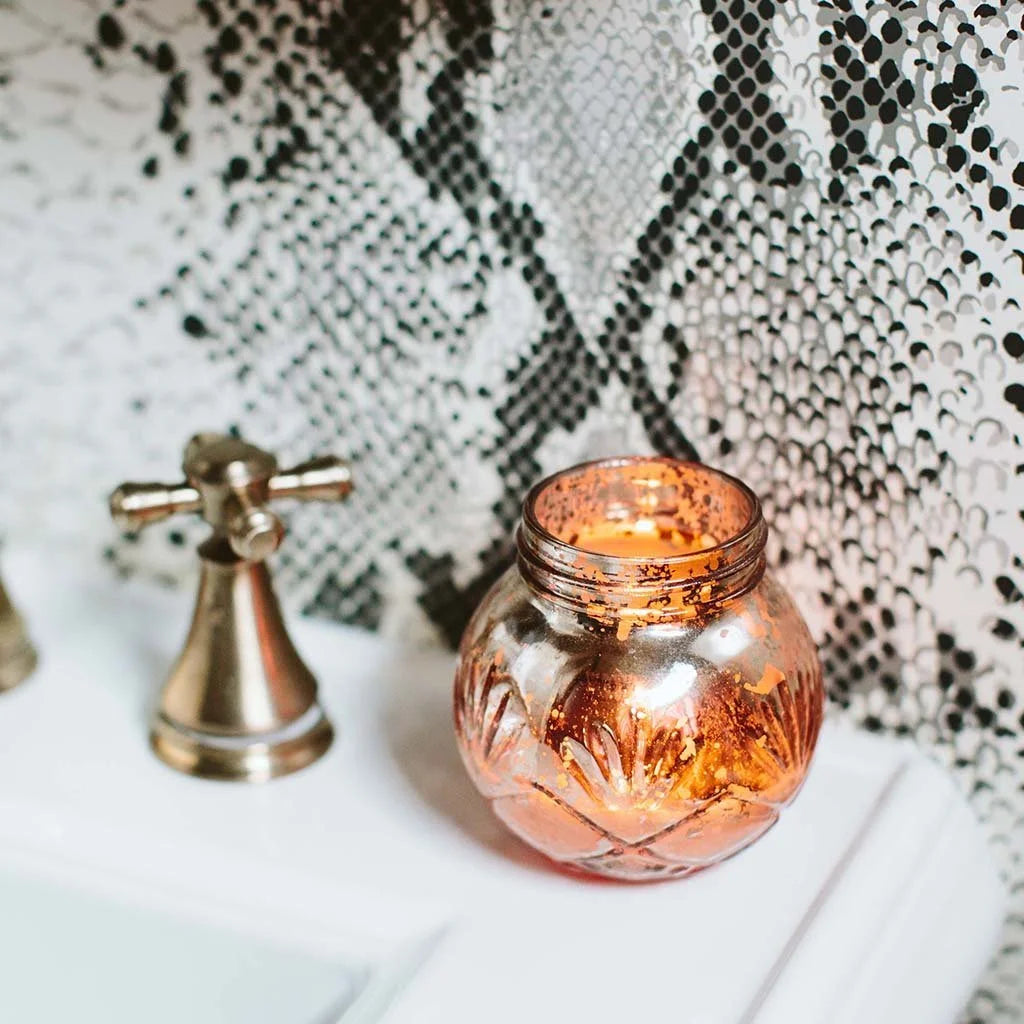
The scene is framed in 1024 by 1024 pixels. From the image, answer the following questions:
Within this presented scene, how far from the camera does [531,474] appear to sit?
638mm

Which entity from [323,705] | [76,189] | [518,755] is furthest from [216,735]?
[76,189]

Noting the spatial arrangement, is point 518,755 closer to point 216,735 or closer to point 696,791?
point 696,791

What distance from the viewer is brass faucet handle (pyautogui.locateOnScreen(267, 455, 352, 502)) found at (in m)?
0.58

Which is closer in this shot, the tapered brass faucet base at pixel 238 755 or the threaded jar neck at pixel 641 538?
the threaded jar neck at pixel 641 538

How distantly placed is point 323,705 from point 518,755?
7.2 inches

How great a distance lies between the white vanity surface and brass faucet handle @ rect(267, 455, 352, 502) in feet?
0.41

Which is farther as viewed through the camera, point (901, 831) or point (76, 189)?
point (76, 189)

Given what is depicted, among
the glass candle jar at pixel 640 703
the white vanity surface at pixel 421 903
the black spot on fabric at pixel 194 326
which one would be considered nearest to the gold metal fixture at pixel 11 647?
the white vanity surface at pixel 421 903

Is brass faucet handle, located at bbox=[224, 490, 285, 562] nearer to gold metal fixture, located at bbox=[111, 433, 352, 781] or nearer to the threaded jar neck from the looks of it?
gold metal fixture, located at bbox=[111, 433, 352, 781]

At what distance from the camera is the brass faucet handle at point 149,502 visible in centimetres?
56

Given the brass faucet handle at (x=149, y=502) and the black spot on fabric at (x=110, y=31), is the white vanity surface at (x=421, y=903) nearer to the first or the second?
the brass faucet handle at (x=149, y=502)

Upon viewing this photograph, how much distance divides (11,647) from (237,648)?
145mm

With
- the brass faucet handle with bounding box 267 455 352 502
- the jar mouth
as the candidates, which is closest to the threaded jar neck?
the jar mouth

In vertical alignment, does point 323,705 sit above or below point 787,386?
below
